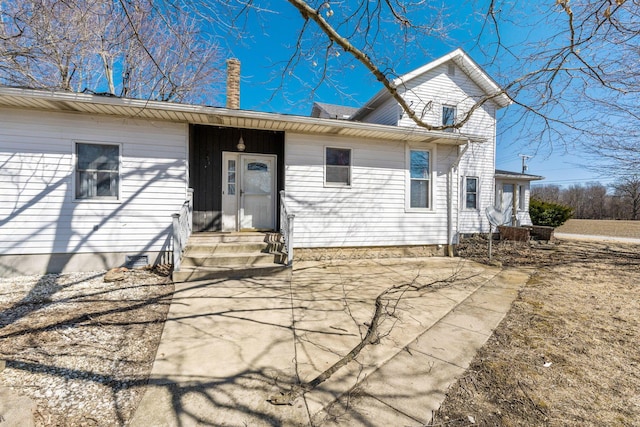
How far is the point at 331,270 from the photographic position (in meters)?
6.14

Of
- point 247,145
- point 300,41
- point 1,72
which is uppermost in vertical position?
point 1,72

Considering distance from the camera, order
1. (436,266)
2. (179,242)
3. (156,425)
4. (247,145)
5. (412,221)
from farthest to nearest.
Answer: (412,221), (247,145), (436,266), (179,242), (156,425)

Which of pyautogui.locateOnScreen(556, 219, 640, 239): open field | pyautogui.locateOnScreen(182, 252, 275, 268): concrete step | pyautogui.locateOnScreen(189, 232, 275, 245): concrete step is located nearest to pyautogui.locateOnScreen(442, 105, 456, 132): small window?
pyautogui.locateOnScreen(189, 232, 275, 245): concrete step

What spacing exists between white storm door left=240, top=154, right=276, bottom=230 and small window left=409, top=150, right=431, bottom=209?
12.9 ft

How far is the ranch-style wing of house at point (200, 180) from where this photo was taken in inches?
209

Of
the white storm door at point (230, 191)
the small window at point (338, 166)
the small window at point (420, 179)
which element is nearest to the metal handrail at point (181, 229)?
the white storm door at point (230, 191)

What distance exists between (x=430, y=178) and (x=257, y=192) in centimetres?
493

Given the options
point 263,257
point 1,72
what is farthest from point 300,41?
point 1,72

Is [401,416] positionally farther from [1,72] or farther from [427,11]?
[1,72]

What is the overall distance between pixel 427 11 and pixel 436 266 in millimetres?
5249

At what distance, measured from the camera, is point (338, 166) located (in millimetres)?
7207

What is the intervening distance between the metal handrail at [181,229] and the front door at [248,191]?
1192 mm

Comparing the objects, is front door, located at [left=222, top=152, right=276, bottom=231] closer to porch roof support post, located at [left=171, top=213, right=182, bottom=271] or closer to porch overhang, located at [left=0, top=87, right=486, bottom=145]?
porch overhang, located at [left=0, top=87, right=486, bottom=145]

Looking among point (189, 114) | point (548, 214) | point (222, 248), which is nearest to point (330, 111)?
point (189, 114)
